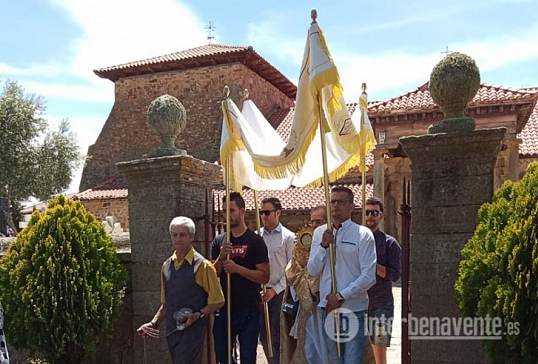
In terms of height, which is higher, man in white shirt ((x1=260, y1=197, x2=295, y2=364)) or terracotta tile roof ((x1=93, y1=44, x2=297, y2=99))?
terracotta tile roof ((x1=93, y1=44, x2=297, y2=99))

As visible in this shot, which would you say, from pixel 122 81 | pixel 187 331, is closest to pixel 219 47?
pixel 122 81

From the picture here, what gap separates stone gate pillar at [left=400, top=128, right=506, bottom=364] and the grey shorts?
13.4 inches

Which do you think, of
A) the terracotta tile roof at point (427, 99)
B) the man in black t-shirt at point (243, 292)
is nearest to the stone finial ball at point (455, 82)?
the man in black t-shirt at point (243, 292)

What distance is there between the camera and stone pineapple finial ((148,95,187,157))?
5461 mm

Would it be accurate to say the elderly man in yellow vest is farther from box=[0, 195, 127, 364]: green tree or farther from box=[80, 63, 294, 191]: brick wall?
box=[80, 63, 294, 191]: brick wall

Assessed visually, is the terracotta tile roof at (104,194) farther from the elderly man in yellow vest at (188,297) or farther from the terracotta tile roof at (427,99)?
the elderly man in yellow vest at (188,297)

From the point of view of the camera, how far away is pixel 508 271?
138 inches

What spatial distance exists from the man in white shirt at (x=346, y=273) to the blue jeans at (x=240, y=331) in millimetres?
728

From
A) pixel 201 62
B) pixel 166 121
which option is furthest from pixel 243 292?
pixel 201 62

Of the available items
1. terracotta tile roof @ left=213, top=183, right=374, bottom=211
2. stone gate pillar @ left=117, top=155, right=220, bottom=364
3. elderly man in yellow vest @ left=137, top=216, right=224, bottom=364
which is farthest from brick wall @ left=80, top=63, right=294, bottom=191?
elderly man in yellow vest @ left=137, top=216, right=224, bottom=364

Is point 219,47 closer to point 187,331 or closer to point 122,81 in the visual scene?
point 122,81

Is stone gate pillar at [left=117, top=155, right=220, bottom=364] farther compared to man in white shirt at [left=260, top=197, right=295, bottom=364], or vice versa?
stone gate pillar at [left=117, top=155, right=220, bottom=364]

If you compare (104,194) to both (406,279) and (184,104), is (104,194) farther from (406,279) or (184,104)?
(406,279)

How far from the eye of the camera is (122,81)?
79.2ft
